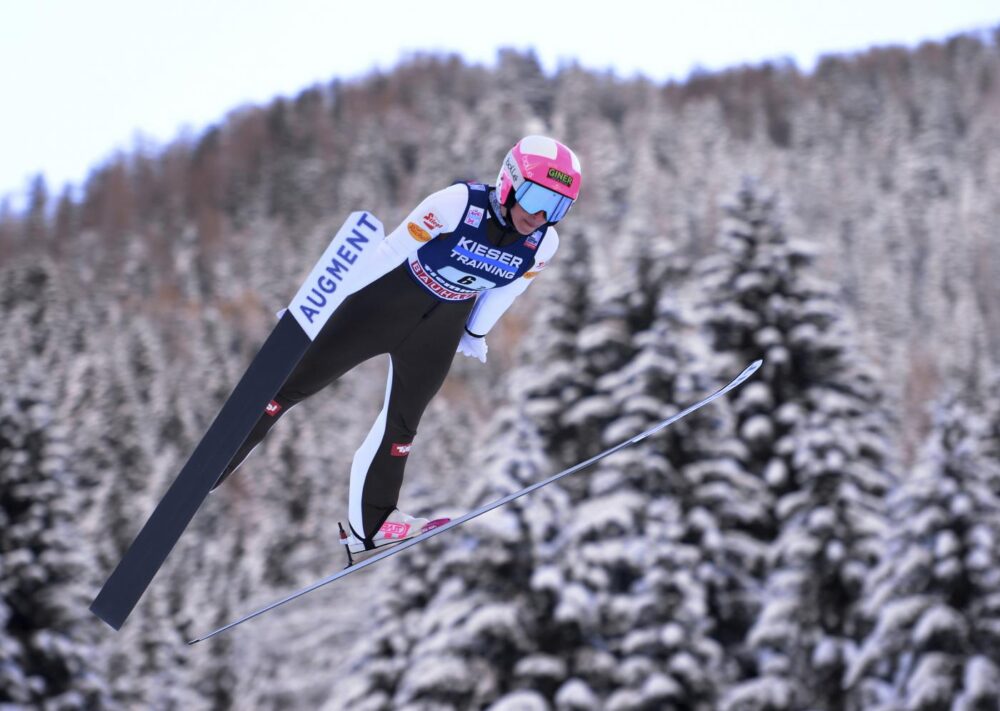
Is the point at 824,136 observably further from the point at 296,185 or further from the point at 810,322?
the point at 810,322

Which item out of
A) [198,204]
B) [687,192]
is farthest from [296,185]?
[687,192]

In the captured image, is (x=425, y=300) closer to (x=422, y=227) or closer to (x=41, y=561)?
(x=422, y=227)

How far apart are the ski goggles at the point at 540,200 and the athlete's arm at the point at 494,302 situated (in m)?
0.39

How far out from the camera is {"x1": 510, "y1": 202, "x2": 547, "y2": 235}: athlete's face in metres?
5.69

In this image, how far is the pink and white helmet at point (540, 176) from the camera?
18.1 ft

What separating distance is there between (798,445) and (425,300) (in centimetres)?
1089

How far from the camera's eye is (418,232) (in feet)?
19.0

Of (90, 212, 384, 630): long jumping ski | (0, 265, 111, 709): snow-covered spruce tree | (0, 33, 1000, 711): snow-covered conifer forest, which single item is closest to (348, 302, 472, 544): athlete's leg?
(90, 212, 384, 630): long jumping ski

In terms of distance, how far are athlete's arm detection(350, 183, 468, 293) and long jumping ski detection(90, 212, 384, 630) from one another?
134 mm

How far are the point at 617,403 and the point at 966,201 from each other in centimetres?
12229

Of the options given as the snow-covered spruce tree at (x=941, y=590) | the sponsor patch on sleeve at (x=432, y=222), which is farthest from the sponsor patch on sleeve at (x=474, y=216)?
the snow-covered spruce tree at (x=941, y=590)

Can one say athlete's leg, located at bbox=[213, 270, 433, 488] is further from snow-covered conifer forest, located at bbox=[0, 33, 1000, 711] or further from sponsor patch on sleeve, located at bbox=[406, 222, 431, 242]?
snow-covered conifer forest, located at bbox=[0, 33, 1000, 711]

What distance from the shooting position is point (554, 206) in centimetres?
564

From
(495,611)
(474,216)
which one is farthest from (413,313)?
(495,611)
